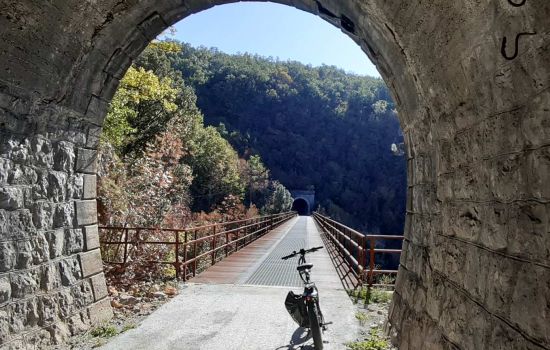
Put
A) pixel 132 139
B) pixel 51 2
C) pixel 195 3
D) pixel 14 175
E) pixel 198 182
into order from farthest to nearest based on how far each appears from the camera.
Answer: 1. pixel 198 182
2. pixel 132 139
3. pixel 195 3
4. pixel 14 175
5. pixel 51 2

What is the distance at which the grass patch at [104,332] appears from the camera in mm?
5680

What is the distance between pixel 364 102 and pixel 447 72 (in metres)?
134

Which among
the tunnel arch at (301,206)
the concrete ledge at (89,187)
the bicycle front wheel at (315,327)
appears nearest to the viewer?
the bicycle front wheel at (315,327)

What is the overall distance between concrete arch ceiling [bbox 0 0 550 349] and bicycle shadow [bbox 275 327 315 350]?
1.17 metres

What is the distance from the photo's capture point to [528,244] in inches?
90.2

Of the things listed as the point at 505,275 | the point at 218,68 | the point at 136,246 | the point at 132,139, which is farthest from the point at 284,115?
the point at 505,275

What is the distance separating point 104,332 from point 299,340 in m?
2.60

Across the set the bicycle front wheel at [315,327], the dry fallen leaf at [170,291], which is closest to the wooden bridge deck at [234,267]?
the dry fallen leaf at [170,291]

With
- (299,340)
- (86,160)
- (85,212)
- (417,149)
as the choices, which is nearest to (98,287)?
(85,212)

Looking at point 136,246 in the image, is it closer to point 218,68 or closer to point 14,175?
point 14,175

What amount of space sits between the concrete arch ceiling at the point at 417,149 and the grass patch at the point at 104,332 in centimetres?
21

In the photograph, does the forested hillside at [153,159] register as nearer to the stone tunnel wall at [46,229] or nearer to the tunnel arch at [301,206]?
the stone tunnel wall at [46,229]

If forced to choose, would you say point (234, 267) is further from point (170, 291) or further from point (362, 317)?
point (362, 317)

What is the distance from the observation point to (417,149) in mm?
4609
